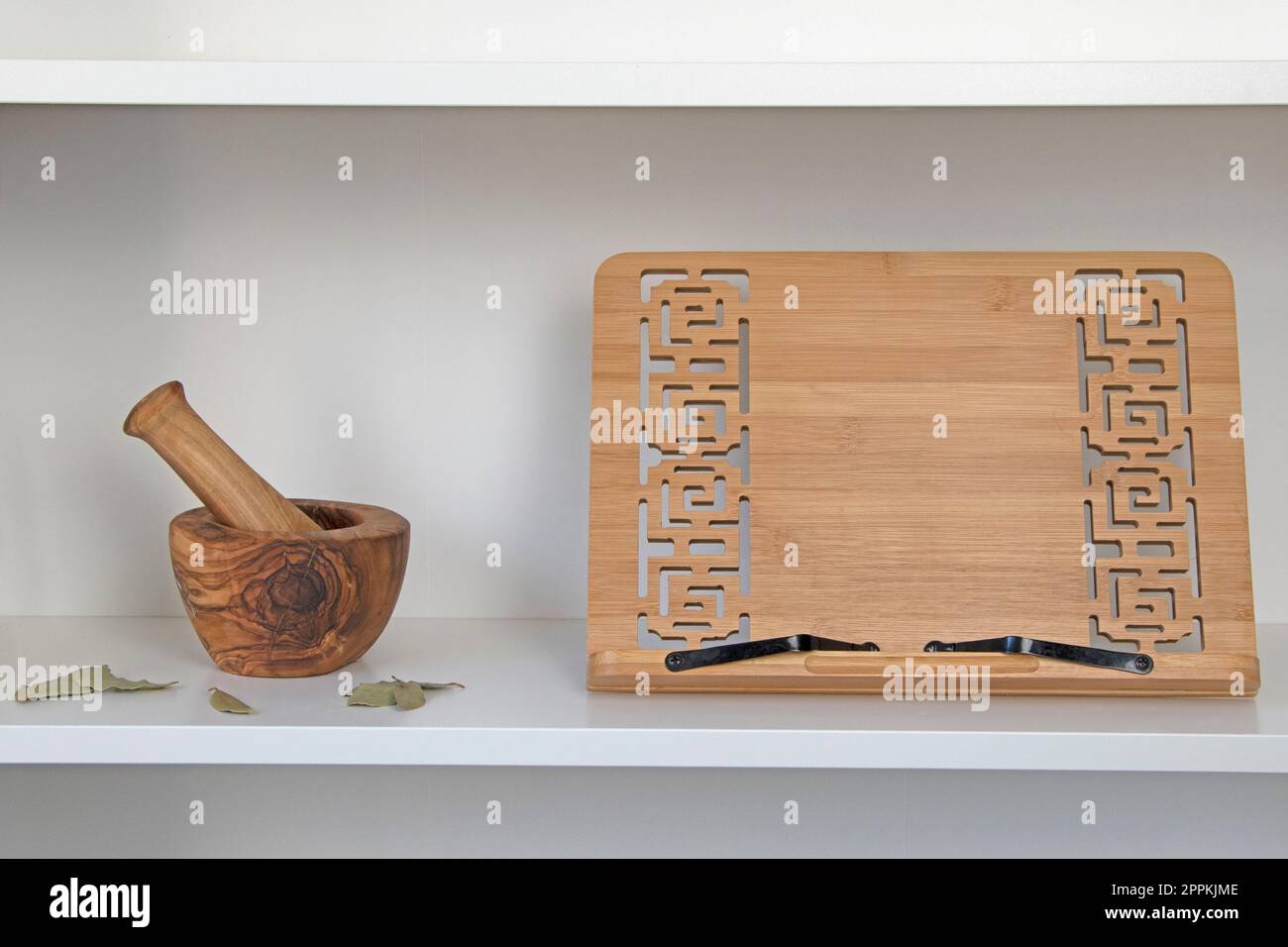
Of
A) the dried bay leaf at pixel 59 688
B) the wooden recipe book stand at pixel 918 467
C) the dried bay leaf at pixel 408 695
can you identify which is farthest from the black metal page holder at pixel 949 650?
the dried bay leaf at pixel 59 688

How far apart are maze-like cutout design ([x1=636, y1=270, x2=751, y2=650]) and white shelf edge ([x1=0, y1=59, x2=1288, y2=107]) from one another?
0.16 m

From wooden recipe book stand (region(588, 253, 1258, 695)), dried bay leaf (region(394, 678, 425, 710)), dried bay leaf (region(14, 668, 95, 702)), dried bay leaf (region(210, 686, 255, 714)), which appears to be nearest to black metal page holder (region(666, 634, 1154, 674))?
wooden recipe book stand (region(588, 253, 1258, 695))

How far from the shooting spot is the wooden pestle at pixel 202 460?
29.0 inches

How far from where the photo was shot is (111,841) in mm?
944

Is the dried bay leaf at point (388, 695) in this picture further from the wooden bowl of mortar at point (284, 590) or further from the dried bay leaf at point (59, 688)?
the dried bay leaf at point (59, 688)

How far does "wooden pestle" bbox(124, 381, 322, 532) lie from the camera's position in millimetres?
735

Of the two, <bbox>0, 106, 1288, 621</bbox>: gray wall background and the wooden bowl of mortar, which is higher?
<bbox>0, 106, 1288, 621</bbox>: gray wall background

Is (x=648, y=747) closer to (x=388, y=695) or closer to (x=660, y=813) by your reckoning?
(x=388, y=695)

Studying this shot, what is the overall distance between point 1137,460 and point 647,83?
405mm

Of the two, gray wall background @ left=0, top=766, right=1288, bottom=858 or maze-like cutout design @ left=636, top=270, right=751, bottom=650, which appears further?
gray wall background @ left=0, top=766, right=1288, bottom=858

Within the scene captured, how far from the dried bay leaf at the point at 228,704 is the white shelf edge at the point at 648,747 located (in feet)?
0.07

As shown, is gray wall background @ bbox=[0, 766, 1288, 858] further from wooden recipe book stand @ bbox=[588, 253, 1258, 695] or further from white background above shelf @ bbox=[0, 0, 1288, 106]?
white background above shelf @ bbox=[0, 0, 1288, 106]

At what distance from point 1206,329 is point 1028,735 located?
314 mm

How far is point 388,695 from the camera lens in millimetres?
699
